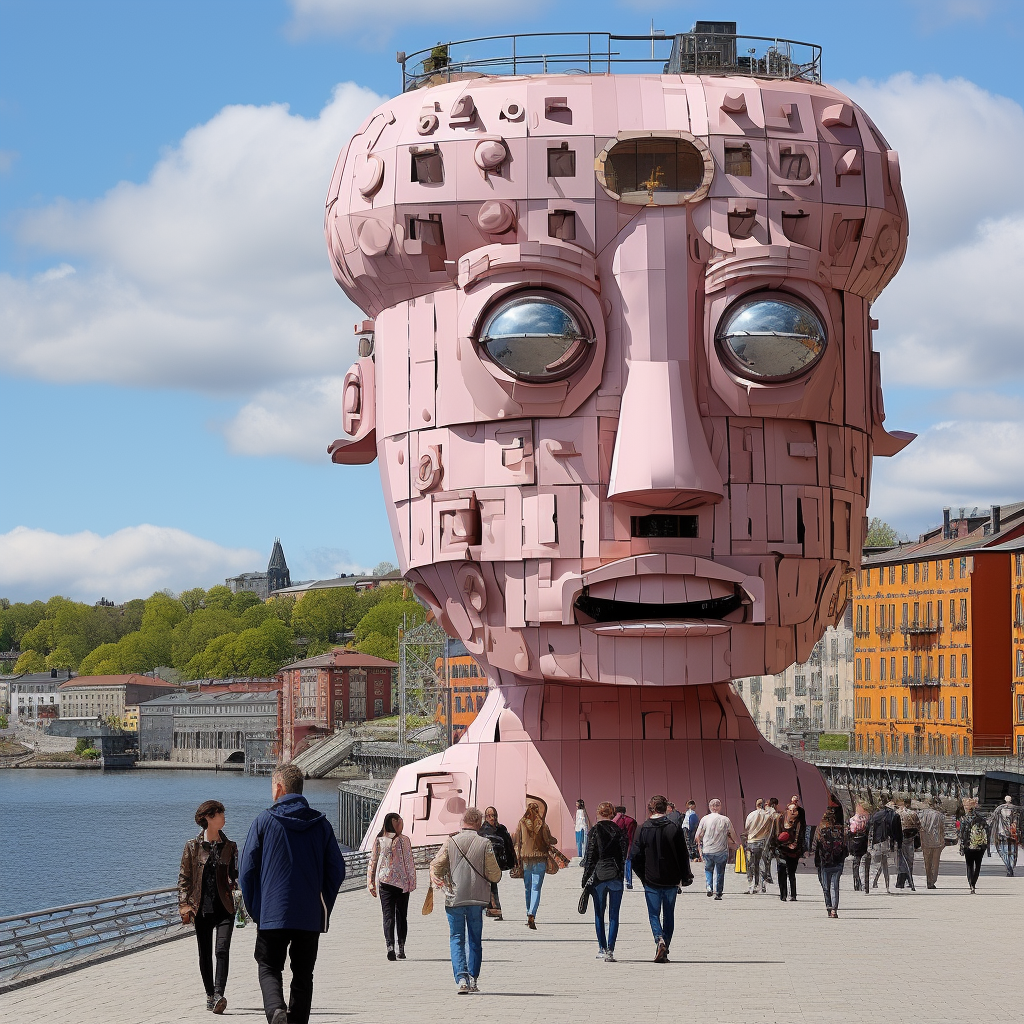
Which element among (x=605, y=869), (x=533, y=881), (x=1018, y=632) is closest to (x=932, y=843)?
(x=533, y=881)

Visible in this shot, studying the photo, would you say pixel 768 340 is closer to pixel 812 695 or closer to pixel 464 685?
pixel 812 695

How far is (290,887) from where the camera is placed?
1210 centimetres

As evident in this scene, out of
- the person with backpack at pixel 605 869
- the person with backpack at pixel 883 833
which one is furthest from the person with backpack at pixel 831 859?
the person with backpack at pixel 605 869

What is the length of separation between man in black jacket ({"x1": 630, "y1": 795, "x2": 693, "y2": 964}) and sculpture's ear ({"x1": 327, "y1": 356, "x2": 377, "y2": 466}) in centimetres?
1963

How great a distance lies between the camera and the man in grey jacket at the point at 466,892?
15.2 metres

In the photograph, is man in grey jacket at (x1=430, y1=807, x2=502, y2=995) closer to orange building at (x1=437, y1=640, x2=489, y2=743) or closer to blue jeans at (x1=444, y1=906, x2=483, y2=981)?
blue jeans at (x1=444, y1=906, x2=483, y2=981)

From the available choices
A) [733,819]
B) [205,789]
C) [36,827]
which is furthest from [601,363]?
[205,789]

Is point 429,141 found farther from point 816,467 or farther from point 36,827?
point 36,827

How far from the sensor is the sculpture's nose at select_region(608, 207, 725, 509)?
31.1m

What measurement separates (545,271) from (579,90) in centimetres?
363

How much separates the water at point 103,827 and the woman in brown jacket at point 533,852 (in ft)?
81.6

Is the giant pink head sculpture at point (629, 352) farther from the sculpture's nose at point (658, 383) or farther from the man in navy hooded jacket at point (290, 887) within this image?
the man in navy hooded jacket at point (290, 887)

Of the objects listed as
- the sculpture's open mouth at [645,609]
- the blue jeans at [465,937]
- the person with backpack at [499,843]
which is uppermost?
the sculpture's open mouth at [645,609]

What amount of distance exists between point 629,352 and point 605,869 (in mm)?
15765
